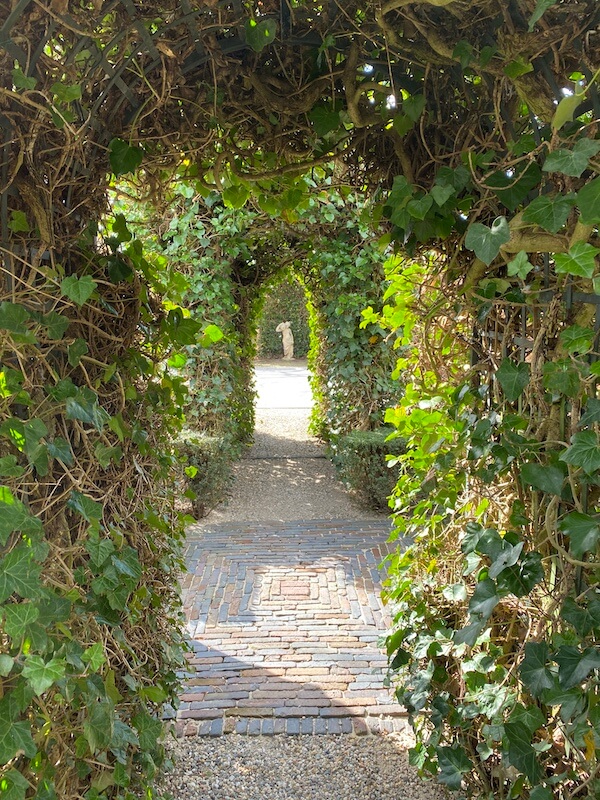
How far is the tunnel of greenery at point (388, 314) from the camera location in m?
1.49

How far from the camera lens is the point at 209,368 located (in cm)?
761

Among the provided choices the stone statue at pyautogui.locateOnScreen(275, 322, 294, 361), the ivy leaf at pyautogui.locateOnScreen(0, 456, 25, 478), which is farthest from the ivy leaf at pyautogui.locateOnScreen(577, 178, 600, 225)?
the stone statue at pyautogui.locateOnScreen(275, 322, 294, 361)

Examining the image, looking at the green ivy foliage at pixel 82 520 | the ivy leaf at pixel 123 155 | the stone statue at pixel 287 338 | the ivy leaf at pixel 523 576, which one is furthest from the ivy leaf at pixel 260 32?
the stone statue at pixel 287 338

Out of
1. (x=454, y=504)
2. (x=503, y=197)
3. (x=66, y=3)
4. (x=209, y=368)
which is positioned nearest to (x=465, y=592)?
(x=454, y=504)

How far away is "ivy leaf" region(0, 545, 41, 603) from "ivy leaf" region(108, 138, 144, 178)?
1086 mm

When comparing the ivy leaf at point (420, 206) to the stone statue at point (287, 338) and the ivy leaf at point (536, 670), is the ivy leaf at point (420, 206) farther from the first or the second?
the stone statue at point (287, 338)

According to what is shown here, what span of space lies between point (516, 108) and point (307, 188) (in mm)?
1030

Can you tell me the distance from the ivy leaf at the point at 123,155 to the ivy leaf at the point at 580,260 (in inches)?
45.7

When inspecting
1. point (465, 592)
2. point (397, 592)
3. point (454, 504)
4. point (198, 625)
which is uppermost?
point (454, 504)

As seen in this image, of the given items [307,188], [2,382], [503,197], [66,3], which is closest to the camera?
[66,3]

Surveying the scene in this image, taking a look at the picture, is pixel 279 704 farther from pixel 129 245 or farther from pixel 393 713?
pixel 129 245

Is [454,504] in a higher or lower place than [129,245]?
lower

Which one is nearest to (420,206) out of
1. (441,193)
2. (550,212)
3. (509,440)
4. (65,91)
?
(441,193)

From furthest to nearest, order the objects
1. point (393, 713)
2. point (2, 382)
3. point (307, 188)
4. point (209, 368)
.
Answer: point (209, 368), point (393, 713), point (307, 188), point (2, 382)
